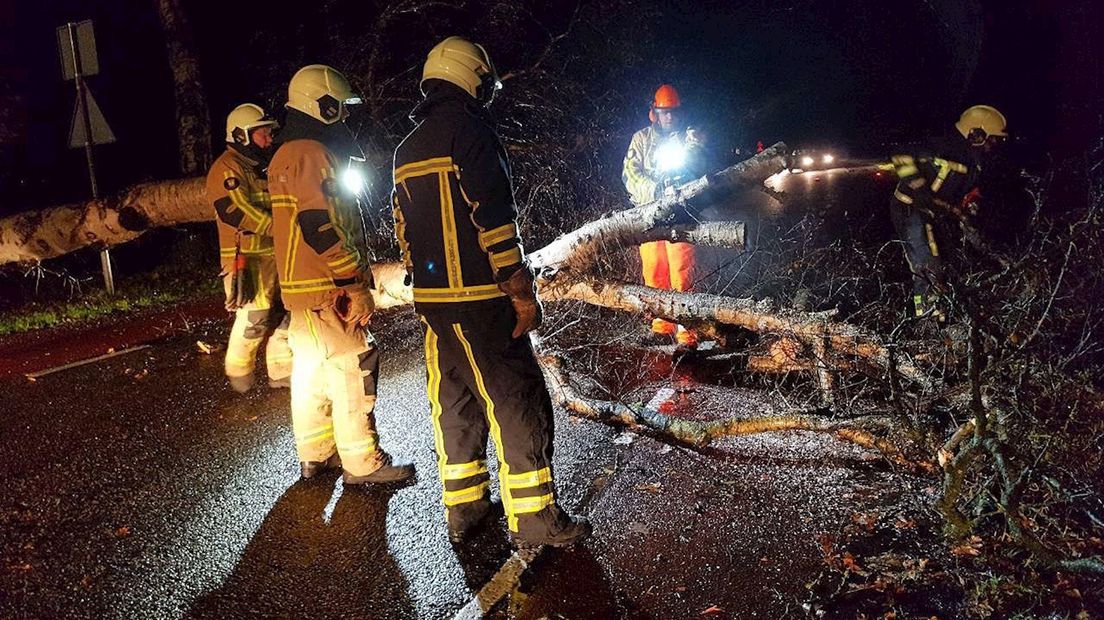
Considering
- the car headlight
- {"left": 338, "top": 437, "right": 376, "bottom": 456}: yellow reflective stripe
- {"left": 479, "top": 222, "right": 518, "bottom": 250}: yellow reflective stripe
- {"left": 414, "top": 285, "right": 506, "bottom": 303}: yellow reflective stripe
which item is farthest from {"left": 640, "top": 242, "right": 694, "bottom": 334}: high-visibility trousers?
{"left": 479, "top": 222, "right": 518, "bottom": 250}: yellow reflective stripe

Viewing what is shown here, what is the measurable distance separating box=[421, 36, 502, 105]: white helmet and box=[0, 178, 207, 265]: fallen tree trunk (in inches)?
167

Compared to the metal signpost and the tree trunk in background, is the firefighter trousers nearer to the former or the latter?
the metal signpost

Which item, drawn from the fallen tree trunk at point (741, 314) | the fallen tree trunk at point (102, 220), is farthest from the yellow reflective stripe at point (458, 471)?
the fallen tree trunk at point (102, 220)

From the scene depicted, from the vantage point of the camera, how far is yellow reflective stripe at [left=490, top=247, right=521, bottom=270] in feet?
9.02

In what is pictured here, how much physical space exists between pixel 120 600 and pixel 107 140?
645 centimetres

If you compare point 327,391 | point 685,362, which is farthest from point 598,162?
point 327,391

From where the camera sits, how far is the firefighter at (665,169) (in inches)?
233

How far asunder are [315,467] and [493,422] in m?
1.25

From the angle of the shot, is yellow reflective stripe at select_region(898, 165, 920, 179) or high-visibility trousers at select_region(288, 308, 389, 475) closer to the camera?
high-visibility trousers at select_region(288, 308, 389, 475)

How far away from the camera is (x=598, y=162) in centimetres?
1030

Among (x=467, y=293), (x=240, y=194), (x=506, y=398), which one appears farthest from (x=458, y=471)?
(x=240, y=194)

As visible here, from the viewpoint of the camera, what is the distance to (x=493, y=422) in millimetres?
2932

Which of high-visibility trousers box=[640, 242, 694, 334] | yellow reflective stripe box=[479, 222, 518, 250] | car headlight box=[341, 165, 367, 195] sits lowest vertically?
high-visibility trousers box=[640, 242, 694, 334]

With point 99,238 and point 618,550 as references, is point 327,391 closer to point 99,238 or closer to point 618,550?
point 618,550
